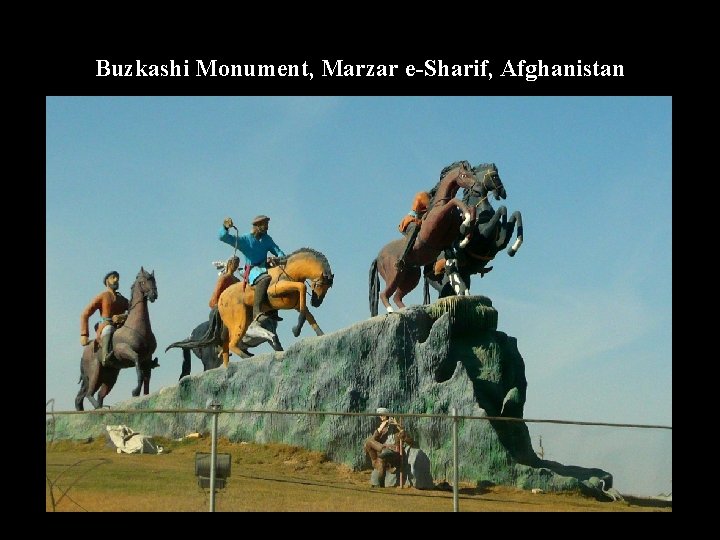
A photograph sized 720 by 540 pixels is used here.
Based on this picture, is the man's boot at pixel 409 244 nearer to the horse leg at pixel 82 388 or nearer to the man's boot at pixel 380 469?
the man's boot at pixel 380 469

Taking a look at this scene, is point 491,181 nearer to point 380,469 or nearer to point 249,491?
point 380,469

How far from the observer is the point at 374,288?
1914 cm

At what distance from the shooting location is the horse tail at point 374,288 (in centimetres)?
1905

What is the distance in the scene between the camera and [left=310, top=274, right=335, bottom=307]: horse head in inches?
706

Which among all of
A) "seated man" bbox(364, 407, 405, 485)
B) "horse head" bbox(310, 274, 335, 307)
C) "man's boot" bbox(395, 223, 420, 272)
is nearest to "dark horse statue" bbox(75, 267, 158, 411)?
"horse head" bbox(310, 274, 335, 307)

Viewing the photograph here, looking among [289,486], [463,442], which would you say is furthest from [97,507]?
[463,442]

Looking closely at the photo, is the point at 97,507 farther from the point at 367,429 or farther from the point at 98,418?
the point at 367,429

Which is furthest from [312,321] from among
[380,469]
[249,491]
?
[249,491]

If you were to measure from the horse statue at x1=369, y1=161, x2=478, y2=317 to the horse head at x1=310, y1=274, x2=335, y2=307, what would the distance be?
1.01 m

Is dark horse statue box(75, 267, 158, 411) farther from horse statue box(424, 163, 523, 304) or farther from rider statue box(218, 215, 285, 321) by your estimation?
horse statue box(424, 163, 523, 304)

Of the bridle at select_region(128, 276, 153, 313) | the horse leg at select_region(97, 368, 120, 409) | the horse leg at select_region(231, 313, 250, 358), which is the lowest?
the horse leg at select_region(97, 368, 120, 409)

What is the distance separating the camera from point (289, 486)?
1264 centimetres

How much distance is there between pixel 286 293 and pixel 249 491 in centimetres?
656

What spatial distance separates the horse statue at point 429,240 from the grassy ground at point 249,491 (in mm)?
4392
